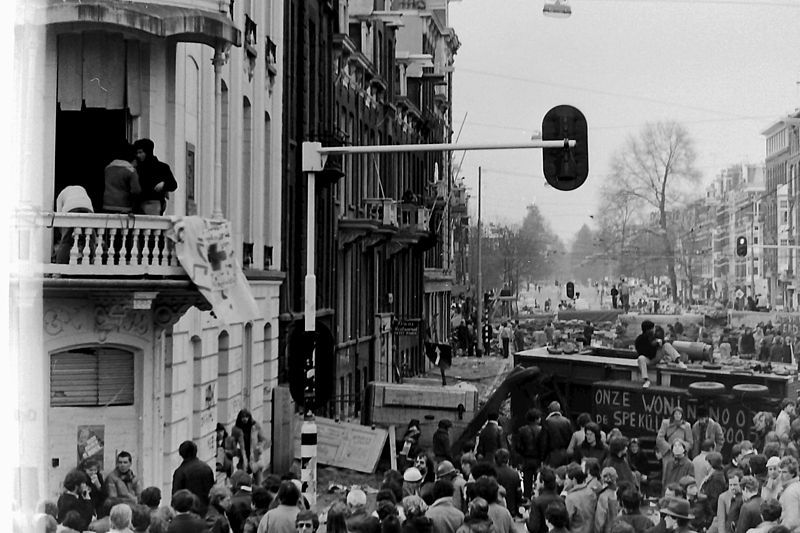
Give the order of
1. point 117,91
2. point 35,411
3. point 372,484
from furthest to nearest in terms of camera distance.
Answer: point 372,484 < point 117,91 < point 35,411

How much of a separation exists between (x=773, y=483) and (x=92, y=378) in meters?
7.11

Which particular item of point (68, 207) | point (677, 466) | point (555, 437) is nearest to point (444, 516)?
point (68, 207)

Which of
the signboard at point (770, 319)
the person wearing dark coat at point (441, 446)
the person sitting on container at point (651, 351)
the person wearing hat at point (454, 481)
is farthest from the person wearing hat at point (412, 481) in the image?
the signboard at point (770, 319)

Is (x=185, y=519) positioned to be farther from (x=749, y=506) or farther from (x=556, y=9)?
(x=556, y=9)

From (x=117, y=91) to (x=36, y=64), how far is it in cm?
142

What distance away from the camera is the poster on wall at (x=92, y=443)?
43.3ft

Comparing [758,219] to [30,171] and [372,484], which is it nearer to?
[372,484]

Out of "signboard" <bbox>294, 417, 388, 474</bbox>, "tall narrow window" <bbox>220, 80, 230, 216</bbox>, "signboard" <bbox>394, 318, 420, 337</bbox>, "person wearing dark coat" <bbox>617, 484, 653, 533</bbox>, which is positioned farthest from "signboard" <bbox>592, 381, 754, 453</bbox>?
"person wearing dark coat" <bbox>617, 484, 653, 533</bbox>

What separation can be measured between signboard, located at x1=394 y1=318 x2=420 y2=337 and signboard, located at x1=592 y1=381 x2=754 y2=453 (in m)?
6.47

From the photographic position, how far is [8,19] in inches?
411

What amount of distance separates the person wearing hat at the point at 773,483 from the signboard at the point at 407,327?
12802 millimetres

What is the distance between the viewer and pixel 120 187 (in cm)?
1341

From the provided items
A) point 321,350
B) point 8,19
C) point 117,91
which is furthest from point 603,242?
point 8,19

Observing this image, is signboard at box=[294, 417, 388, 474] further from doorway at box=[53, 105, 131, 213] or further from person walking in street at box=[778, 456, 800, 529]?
person walking in street at box=[778, 456, 800, 529]
